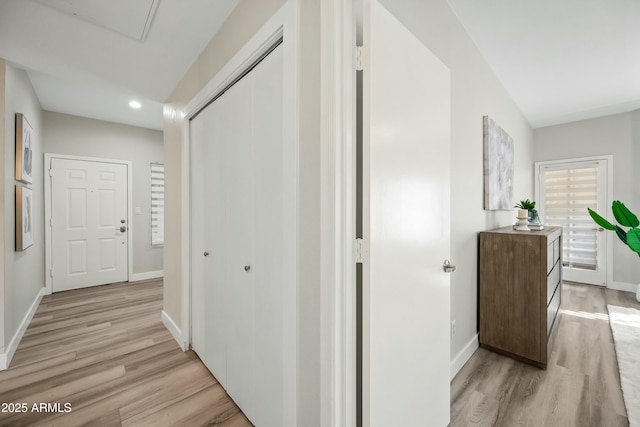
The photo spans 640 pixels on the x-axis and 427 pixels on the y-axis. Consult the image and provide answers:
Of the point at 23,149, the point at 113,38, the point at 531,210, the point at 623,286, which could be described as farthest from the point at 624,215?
the point at 23,149

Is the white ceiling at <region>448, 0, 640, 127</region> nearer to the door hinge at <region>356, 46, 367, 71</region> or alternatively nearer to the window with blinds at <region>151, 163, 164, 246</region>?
the door hinge at <region>356, 46, 367, 71</region>

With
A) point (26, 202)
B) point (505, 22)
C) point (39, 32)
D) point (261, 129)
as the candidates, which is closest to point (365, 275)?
point (261, 129)

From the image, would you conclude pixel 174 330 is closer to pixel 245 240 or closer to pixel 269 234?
pixel 245 240

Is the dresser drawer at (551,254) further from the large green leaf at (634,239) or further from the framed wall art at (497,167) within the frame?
the framed wall art at (497,167)

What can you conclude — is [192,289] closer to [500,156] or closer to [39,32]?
[39,32]

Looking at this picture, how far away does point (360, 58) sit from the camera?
0.93 m

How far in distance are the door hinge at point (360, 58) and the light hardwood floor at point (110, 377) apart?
1885 millimetres

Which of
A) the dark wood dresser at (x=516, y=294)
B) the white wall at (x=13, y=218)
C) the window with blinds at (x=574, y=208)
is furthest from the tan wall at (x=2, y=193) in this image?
the window with blinds at (x=574, y=208)

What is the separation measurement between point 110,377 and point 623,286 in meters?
6.27

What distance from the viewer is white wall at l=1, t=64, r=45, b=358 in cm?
207

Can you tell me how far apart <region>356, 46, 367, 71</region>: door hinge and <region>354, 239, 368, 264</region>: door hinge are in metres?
0.63

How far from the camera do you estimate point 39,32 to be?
70.1 inches

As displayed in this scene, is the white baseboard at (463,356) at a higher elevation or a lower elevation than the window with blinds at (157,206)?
lower

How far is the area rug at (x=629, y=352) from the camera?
1531 mm
